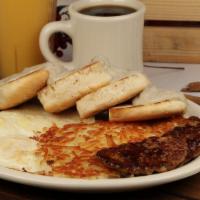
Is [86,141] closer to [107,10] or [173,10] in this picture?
[107,10]

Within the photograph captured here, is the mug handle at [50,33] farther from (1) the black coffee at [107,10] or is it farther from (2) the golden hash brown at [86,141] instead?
(2) the golden hash brown at [86,141]

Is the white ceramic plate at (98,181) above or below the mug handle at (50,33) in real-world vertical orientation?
below

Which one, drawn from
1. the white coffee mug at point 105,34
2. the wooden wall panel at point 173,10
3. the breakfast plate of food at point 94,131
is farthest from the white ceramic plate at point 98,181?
the wooden wall panel at point 173,10

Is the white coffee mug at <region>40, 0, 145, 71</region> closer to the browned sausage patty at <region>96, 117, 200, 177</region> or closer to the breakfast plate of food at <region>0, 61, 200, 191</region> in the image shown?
the breakfast plate of food at <region>0, 61, 200, 191</region>

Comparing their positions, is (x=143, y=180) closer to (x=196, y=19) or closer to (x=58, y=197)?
(x=58, y=197)

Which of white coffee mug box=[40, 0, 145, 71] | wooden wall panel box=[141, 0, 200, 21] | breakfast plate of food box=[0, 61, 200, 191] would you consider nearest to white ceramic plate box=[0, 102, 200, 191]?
breakfast plate of food box=[0, 61, 200, 191]

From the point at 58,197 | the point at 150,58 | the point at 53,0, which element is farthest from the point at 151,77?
the point at 58,197
